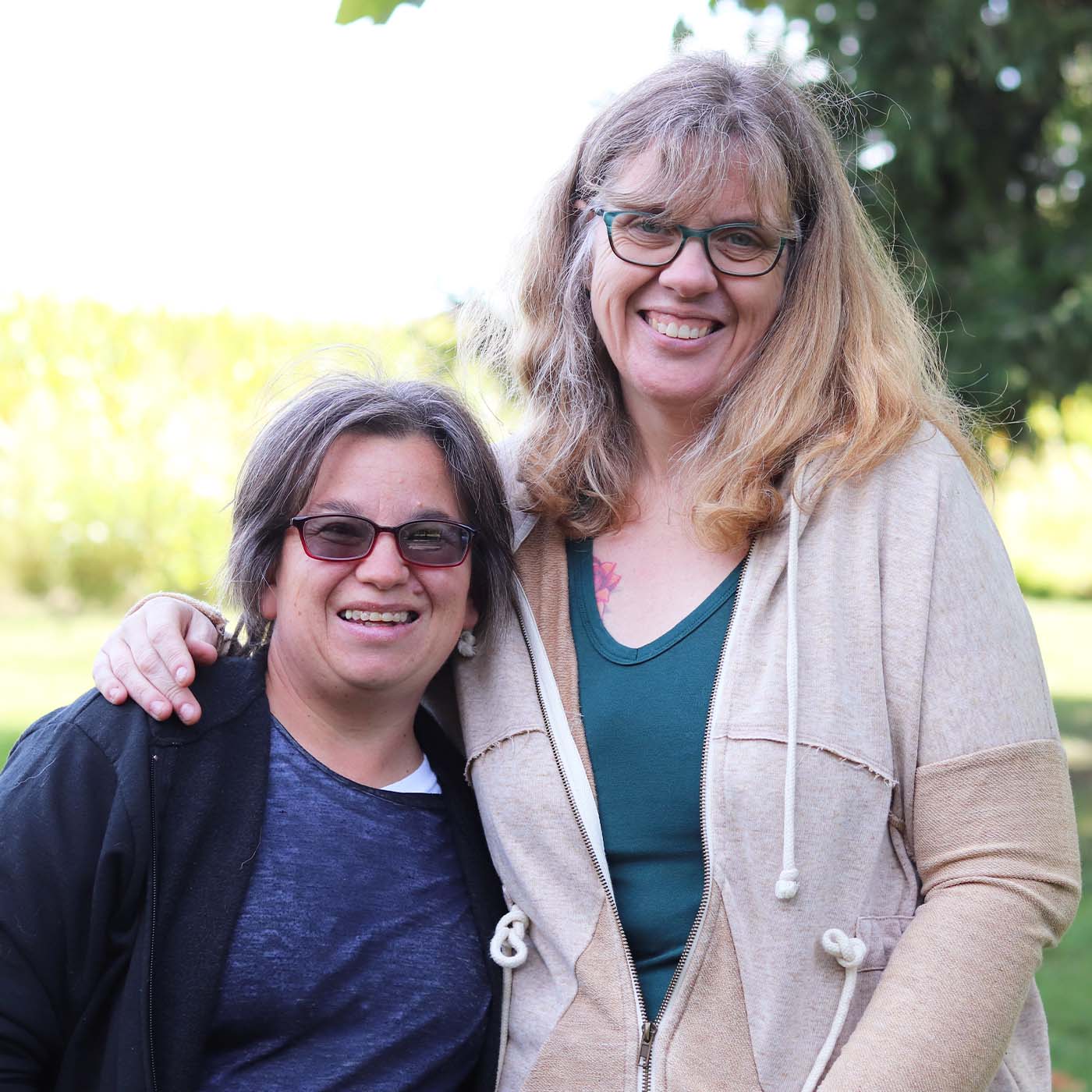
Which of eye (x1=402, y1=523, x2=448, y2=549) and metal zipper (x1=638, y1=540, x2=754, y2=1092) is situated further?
eye (x1=402, y1=523, x2=448, y2=549)

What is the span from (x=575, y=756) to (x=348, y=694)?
422mm

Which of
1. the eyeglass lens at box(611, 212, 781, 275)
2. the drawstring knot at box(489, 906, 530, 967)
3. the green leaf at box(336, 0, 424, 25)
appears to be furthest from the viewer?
the green leaf at box(336, 0, 424, 25)

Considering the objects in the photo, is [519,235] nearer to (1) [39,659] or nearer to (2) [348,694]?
(2) [348,694]

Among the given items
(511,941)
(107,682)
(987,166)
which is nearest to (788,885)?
(511,941)

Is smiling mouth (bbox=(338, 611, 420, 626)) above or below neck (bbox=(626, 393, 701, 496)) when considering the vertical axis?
below

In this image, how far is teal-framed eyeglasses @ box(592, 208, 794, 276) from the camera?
7.89 feet

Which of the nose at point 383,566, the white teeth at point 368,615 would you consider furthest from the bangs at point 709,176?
the white teeth at point 368,615

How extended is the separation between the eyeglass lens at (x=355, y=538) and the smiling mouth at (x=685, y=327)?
554 millimetres

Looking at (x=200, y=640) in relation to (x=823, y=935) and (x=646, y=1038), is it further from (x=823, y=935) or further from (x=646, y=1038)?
(x=823, y=935)

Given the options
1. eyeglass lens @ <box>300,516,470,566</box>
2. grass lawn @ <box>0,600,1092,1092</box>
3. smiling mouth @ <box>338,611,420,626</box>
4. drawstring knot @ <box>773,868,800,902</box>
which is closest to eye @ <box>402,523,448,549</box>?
eyeglass lens @ <box>300,516,470,566</box>

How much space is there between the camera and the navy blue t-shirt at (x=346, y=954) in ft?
7.11

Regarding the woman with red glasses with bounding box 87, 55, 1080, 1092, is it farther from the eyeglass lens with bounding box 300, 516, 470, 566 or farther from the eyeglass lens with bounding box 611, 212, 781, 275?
the eyeglass lens with bounding box 300, 516, 470, 566

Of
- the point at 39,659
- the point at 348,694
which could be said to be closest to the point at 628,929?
the point at 348,694

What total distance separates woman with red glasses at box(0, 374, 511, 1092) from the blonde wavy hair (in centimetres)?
24
